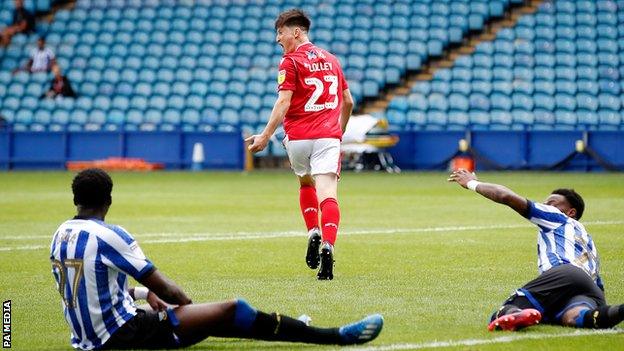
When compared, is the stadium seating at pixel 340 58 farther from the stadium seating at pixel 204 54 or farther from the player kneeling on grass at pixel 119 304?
the player kneeling on grass at pixel 119 304

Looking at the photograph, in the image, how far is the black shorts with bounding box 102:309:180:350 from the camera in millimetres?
6281

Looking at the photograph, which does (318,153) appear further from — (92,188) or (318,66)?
(92,188)

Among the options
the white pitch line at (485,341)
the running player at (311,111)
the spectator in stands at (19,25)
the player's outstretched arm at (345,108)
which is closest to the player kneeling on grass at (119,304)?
the white pitch line at (485,341)

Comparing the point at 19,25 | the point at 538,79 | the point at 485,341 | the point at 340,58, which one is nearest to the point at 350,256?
the point at 485,341

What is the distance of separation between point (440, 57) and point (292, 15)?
24.9 meters

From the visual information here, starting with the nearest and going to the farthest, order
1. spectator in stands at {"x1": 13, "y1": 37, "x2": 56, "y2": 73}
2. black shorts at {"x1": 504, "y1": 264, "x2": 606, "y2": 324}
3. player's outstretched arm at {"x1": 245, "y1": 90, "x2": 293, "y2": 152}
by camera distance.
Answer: black shorts at {"x1": 504, "y1": 264, "x2": 606, "y2": 324} < player's outstretched arm at {"x1": 245, "y1": 90, "x2": 293, "y2": 152} < spectator in stands at {"x1": 13, "y1": 37, "x2": 56, "y2": 73}

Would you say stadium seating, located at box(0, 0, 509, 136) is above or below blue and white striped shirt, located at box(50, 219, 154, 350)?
above

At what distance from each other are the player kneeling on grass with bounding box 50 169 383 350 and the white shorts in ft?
12.7

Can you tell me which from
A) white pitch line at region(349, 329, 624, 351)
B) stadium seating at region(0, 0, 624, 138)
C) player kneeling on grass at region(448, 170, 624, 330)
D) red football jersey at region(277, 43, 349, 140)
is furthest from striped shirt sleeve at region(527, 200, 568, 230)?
stadium seating at region(0, 0, 624, 138)

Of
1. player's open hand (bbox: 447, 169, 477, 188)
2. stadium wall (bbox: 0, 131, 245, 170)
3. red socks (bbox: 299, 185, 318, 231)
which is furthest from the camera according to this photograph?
stadium wall (bbox: 0, 131, 245, 170)

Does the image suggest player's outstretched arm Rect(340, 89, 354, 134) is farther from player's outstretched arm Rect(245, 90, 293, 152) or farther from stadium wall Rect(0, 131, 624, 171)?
stadium wall Rect(0, 131, 624, 171)

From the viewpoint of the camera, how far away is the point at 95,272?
20.4 ft

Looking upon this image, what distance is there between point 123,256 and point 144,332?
0.43 metres

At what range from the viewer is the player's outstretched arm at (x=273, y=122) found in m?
9.62
